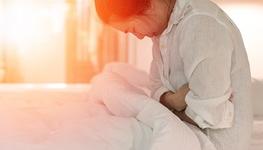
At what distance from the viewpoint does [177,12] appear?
1.01 metres

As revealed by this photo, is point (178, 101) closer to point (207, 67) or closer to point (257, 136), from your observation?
point (207, 67)

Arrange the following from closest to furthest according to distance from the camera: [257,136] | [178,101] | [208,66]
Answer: [208,66]
[178,101]
[257,136]

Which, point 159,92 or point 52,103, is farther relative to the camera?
point 52,103

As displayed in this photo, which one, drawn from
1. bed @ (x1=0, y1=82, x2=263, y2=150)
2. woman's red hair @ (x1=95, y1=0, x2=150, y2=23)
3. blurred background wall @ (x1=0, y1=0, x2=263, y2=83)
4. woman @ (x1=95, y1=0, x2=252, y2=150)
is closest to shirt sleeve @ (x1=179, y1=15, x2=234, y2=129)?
woman @ (x1=95, y1=0, x2=252, y2=150)

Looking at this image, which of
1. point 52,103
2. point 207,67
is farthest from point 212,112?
point 52,103

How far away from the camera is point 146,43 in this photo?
2035 millimetres

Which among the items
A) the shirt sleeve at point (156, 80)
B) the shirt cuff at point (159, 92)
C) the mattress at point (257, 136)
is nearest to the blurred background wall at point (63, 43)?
the mattress at point (257, 136)

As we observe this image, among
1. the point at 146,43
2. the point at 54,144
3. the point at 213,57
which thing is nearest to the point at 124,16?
the point at 213,57

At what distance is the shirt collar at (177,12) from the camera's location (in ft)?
3.28

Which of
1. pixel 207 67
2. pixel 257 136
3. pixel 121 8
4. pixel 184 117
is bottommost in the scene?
pixel 257 136

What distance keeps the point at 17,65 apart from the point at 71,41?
0.95 ft

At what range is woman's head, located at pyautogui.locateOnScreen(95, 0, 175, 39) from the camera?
0.95 meters

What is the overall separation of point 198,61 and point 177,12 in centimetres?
14

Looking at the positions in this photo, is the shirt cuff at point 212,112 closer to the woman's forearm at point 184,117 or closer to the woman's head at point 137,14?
the woman's forearm at point 184,117
